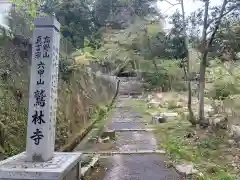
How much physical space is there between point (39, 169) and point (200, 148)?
5.48 metres

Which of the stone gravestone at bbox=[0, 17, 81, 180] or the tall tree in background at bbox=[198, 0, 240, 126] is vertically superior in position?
the tall tree in background at bbox=[198, 0, 240, 126]

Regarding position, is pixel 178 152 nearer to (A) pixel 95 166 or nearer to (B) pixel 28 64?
(A) pixel 95 166

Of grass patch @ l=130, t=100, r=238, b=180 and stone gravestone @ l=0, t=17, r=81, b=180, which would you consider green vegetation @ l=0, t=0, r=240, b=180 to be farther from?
stone gravestone @ l=0, t=17, r=81, b=180

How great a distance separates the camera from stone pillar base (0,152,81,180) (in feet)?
12.9

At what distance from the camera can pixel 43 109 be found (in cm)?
469

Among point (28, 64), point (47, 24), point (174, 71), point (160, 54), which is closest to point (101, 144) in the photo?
point (28, 64)

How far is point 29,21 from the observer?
8.00m

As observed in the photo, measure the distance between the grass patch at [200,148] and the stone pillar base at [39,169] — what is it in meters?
2.66

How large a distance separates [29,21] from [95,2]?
17.2m

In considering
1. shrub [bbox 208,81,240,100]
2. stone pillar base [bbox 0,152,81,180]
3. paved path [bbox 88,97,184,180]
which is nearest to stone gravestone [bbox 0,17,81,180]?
stone pillar base [bbox 0,152,81,180]

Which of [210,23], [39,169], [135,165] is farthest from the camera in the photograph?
[210,23]

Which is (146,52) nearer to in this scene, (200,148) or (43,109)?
(200,148)

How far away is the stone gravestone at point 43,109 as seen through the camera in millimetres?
4520

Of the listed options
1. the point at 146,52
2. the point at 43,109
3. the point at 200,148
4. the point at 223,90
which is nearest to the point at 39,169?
the point at 43,109
